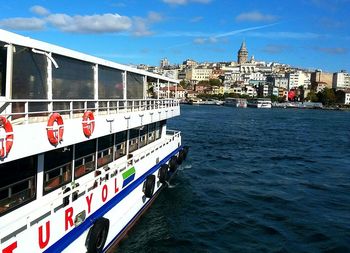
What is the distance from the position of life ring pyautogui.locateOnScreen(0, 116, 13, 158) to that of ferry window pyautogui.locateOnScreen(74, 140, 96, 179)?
13.5 ft

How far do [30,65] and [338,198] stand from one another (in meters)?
16.0

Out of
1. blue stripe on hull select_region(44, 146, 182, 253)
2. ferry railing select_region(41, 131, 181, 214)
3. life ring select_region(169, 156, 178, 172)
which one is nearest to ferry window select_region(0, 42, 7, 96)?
ferry railing select_region(41, 131, 181, 214)

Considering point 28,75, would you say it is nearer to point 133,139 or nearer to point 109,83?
point 109,83

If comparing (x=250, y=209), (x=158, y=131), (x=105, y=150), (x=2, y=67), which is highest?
(x=2, y=67)

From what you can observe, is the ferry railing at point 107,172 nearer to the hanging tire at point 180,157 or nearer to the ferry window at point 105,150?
the ferry window at point 105,150

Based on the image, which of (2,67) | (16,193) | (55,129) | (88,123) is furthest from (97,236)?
(2,67)

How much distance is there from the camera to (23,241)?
294 inches

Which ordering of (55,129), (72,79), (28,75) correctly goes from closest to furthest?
1. (28,75)
2. (55,129)
3. (72,79)

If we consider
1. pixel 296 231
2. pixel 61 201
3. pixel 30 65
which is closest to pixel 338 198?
pixel 296 231

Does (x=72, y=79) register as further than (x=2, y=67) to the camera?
Yes

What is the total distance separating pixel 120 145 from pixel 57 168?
4815 millimetres

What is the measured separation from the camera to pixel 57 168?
33.9 ft

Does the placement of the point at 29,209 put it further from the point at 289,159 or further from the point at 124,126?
the point at 289,159

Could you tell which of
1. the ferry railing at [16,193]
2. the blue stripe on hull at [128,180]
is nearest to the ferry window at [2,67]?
the ferry railing at [16,193]
